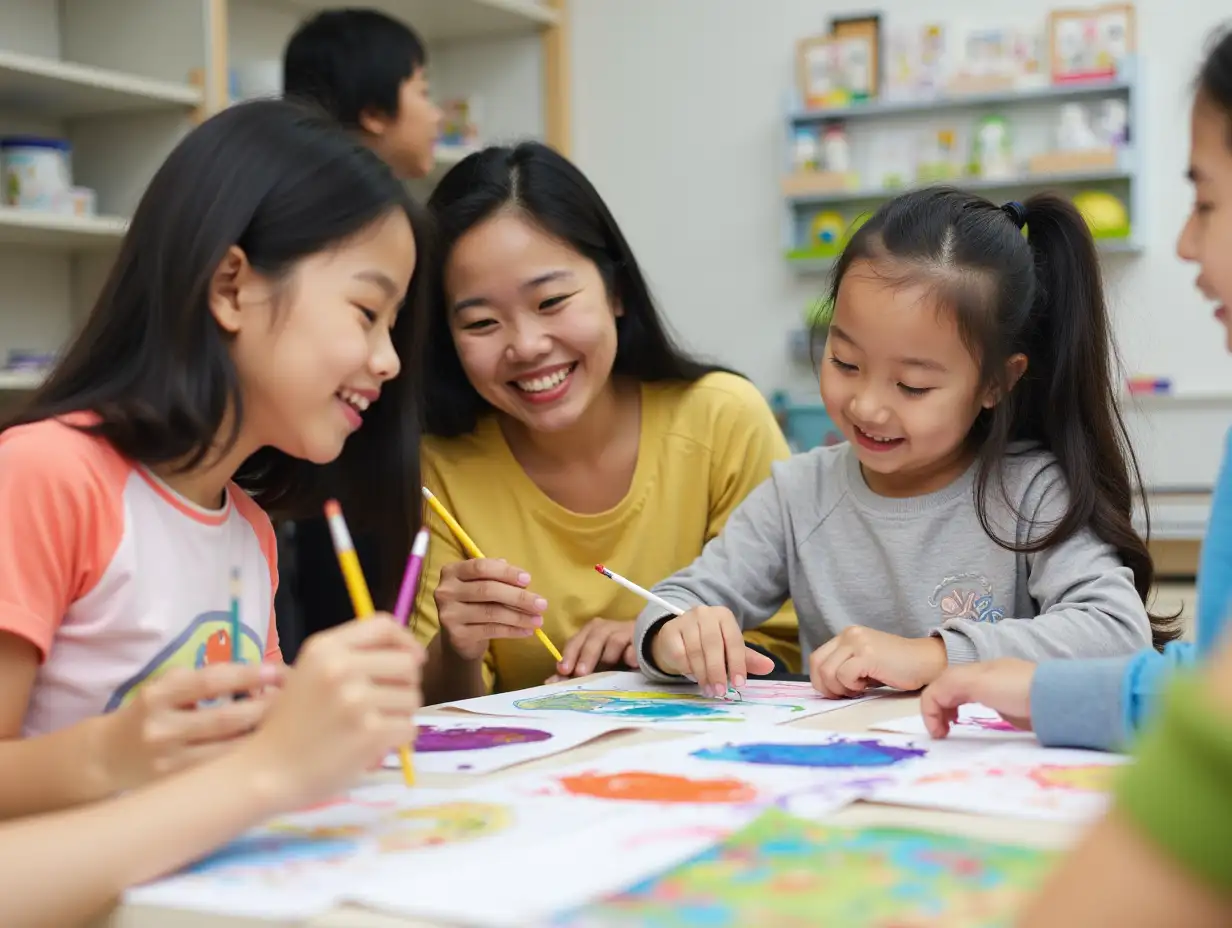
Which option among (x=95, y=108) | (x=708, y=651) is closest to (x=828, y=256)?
(x=95, y=108)

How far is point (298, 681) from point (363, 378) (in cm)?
38

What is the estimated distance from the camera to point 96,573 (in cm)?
90

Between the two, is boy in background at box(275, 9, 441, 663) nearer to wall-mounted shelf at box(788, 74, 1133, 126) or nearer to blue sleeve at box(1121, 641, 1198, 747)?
wall-mounted shelf at box(788, 74, 1133, 126)

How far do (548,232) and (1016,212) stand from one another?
545 millimetres

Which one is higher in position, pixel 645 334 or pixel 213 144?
pixel 213 144

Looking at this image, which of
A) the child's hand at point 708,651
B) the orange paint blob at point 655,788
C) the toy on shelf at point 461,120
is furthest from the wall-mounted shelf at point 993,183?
the orange paint blob at point 655,788

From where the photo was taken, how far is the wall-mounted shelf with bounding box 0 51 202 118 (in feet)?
9.00

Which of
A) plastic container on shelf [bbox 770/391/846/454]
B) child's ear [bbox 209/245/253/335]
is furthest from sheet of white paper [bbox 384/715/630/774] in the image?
plastic container on shelf [bbox 770/391/846/454]

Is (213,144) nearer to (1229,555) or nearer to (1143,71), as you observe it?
(1229,555)

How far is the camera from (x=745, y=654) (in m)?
1.27

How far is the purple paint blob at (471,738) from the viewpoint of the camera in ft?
3.17

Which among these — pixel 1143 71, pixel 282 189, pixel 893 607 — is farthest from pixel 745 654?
pixel 1143 71

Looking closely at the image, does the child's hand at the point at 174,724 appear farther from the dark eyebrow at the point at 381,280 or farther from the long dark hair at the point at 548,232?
the long dark hair at the point at 548,232

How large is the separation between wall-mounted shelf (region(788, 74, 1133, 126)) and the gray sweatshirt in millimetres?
2302
